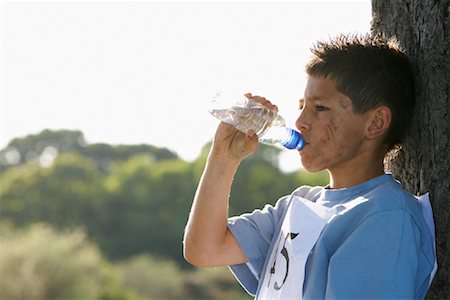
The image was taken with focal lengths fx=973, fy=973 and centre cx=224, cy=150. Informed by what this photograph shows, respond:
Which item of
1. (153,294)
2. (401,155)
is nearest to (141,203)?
(153,294)

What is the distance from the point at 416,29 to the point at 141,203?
2147 centimetres

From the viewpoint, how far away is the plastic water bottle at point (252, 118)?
102 inches

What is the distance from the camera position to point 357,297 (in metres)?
2.28

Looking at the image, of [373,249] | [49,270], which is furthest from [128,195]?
[373,249]

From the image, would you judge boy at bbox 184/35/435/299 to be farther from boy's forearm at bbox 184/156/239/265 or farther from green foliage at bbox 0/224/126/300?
green foliage at bbox 0/224/126/300

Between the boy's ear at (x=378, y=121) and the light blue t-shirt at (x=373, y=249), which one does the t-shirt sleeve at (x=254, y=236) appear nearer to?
the light blue t-shirt at (x=373, y=249)

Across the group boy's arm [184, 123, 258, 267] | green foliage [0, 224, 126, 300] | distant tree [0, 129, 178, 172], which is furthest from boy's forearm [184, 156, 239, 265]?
distant tree [0, 129, 178, 172]

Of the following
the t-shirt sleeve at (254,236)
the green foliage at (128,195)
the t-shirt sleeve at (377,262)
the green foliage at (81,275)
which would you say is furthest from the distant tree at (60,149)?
the t-shirt sleeve at (377,262)

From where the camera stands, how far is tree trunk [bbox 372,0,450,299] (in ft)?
8.59

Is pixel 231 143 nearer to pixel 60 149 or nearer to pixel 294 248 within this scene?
pixel 294 248

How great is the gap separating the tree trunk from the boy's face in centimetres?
21

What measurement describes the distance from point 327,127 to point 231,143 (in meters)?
0.29

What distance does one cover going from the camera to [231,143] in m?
2.69

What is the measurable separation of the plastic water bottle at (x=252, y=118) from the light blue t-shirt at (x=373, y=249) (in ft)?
0.65
